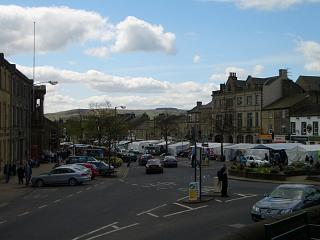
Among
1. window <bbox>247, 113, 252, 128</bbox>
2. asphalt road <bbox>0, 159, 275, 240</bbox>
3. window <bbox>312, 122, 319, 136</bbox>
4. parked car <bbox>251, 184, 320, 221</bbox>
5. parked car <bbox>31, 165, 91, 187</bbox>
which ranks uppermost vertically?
window <bbox>247, 113, 252, 128</bbox>

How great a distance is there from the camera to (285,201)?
62.0ft

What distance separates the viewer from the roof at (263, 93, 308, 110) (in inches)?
3201

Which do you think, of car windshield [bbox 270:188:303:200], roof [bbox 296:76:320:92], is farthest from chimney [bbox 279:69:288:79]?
car windshield [bbox 270:188:303:200]

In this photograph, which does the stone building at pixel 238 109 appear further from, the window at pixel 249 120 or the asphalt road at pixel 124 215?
the asphalt road at pixel 124 215

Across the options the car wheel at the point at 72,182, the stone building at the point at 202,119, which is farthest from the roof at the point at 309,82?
the car wheel at the point at 72,182

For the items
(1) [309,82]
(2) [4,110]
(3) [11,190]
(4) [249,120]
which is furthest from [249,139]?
(3) [11,190]

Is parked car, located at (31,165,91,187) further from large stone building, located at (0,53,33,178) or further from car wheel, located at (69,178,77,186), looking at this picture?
large stone building, located at (0,53,33,178)

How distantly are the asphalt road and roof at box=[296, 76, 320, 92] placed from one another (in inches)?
2283

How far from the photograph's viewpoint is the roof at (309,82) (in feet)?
290

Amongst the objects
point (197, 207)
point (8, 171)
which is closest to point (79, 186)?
point (8, 171)

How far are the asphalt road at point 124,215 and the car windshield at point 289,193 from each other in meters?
1.46

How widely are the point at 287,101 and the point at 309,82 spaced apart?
761 cm

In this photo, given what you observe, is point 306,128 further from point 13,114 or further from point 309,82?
point 13,114

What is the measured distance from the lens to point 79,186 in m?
38.9
